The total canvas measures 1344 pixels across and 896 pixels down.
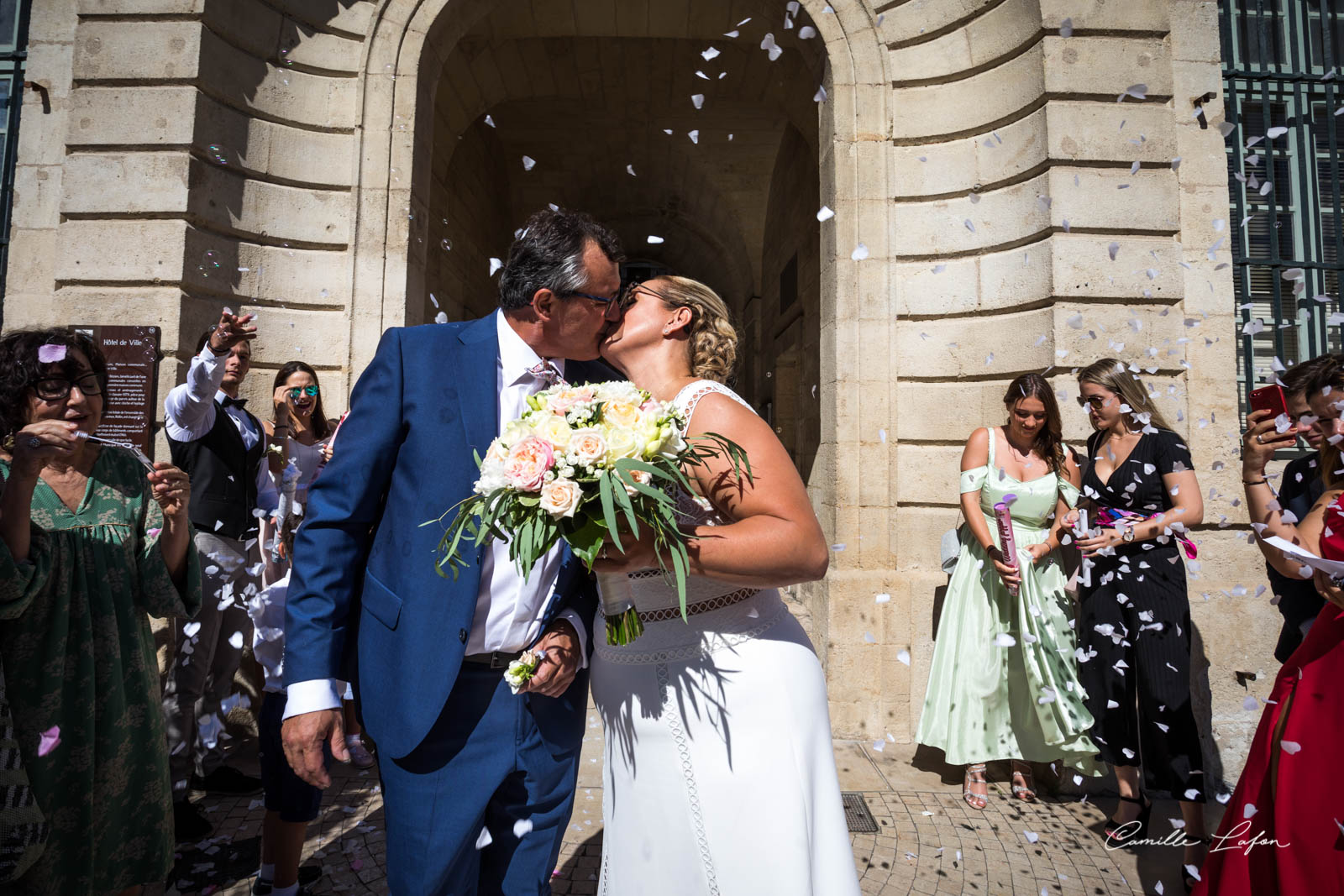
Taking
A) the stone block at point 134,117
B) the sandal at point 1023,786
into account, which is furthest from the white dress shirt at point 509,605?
the stone block at point 134,117

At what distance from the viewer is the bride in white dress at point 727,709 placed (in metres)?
1.63

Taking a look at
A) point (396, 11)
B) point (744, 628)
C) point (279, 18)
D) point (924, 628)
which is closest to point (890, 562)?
point (924, 628)

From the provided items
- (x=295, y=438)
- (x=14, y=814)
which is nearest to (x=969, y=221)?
(x=295, y=438)

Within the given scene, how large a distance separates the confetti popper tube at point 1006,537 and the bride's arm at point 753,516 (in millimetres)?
2687

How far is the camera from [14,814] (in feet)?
→ 6.84

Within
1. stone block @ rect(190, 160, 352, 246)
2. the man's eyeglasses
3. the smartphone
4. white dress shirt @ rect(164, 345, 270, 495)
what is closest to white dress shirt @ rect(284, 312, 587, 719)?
the man's eyeglasses

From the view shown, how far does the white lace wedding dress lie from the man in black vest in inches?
112

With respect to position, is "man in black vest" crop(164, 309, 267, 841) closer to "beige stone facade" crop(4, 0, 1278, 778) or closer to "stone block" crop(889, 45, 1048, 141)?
"beige stone facade" crop(4, 0, 1278, 778)

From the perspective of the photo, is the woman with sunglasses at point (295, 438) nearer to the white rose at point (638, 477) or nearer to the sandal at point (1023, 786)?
the white rose at point (638, 477)

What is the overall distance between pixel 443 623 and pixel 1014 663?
3.50 meters

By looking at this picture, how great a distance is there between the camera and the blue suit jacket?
171cm

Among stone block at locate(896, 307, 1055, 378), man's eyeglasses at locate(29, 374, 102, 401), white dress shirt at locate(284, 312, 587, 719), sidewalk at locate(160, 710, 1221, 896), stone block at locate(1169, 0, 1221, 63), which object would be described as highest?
stone block at locate(1169, 0, 1221, 63)

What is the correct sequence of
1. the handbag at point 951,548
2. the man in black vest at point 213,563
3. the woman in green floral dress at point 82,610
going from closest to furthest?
the woman in green floral dress at point 82,610 → the man in black vest at point 213,563 → the handbag at point 951,548

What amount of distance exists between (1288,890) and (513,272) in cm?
297
